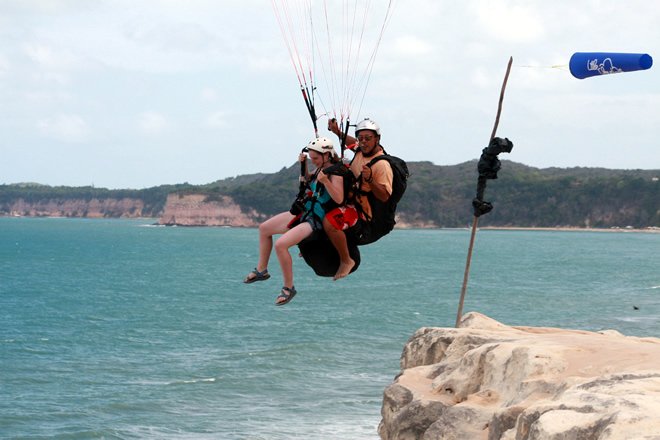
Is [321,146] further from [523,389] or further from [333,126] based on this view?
[523,389]

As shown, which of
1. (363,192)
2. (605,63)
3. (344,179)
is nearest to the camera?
(344,179)

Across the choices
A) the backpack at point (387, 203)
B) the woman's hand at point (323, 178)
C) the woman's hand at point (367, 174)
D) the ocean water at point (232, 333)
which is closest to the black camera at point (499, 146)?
the backpack at point (387, 203)

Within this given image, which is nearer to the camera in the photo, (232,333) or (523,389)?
(523,389)

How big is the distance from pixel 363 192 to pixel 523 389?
2966 millimetres

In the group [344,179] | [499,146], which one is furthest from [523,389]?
[499,146]

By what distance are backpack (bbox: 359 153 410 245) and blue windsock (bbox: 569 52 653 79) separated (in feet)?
9.22

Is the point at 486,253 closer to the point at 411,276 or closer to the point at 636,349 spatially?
the point at 411,276

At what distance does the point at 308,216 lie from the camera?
11.0 meters

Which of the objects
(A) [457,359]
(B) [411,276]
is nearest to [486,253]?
(B) [411,276]

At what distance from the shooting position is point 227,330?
175ft

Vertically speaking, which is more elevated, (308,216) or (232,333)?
(308,216)

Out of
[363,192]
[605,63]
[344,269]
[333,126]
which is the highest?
[605,63]

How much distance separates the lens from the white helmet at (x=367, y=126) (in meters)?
10.8

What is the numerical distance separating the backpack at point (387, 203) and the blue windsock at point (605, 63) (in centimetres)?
281
